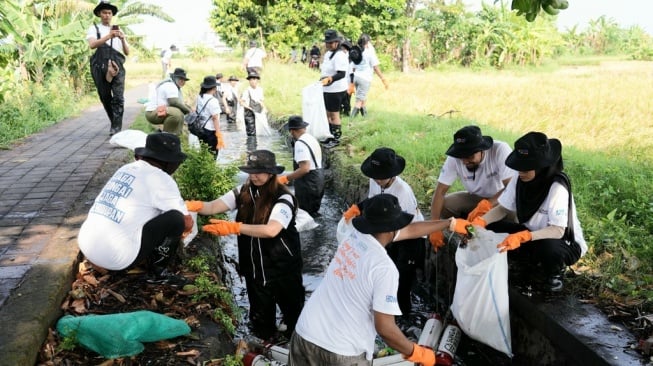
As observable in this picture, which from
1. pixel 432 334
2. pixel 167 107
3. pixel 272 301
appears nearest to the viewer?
pixel 432 334

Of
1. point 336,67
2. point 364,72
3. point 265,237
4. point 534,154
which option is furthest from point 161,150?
point 364,72

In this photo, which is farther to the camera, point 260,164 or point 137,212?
point 260,164

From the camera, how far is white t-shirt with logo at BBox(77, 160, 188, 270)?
3.57 m

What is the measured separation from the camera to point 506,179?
4.57 metres

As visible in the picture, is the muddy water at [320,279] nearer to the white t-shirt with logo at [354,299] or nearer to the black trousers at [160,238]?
the black trousers at [160,238]

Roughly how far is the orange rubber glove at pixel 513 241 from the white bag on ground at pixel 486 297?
5 cm

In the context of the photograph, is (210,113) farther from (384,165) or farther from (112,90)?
(384,165)

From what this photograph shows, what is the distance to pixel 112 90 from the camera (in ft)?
26.1

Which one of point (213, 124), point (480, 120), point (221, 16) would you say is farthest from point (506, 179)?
point (221, 16)

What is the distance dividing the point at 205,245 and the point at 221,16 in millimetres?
21912

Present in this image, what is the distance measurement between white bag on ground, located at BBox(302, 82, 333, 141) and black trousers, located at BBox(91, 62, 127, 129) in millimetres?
2813

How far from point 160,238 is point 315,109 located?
17.5 feet

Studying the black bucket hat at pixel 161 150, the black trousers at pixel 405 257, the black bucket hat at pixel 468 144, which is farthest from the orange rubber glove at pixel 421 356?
the black bucket hat at pixel 161 150

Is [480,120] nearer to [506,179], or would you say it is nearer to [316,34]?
[506,179]
